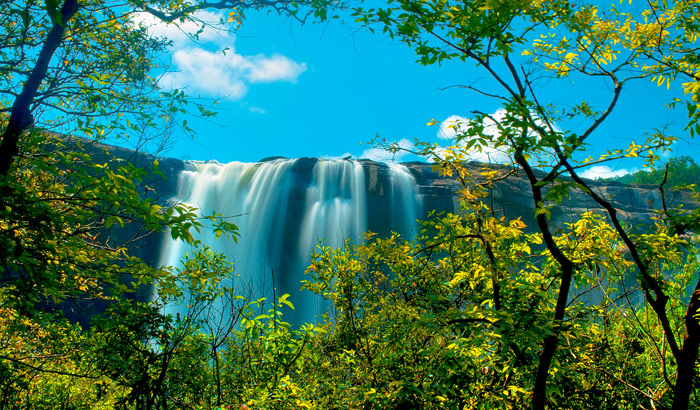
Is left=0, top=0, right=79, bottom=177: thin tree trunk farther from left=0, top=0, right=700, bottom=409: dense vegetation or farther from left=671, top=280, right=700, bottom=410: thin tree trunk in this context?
left=671, top=280, right=700, bottom=410: thin tree trunk

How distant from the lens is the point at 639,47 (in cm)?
333

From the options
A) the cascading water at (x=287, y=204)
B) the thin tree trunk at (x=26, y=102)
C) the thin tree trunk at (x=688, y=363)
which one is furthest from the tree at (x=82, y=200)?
the cascading water at (x=287, y=204)

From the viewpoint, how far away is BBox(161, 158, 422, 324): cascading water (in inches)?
1003

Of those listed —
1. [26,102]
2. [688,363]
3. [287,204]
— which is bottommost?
[688,363]

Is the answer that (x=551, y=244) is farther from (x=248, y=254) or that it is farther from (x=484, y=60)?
(x=248, y=254)

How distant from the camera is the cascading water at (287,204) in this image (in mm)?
25484

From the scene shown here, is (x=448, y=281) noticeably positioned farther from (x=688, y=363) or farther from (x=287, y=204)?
(x=287, y=204)

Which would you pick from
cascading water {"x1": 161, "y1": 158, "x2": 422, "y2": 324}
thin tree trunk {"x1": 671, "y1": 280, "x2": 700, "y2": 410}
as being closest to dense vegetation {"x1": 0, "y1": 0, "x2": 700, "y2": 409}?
thin tree trunk {"x1": 671, "y1": 280, "x2": 700, "y2": 410}

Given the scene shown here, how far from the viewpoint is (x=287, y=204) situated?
27.3 meters

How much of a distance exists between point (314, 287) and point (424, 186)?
25976 millimetres

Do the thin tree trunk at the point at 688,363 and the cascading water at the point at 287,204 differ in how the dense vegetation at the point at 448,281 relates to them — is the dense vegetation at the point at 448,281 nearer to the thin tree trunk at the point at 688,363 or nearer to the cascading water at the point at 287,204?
the thin tree trunk at the point at 688,363

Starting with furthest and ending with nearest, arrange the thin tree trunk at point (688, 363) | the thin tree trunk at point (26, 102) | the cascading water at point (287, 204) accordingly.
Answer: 1. the cascading water at point (287, 204)
2. the thin tree trunk at point (26, 102)
3. the thin tree trunk at point (688, 363)

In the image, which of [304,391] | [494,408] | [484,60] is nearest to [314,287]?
[304,391]

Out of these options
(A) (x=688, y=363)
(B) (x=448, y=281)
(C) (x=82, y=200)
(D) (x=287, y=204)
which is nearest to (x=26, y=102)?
(C) (x=82, y=200)
